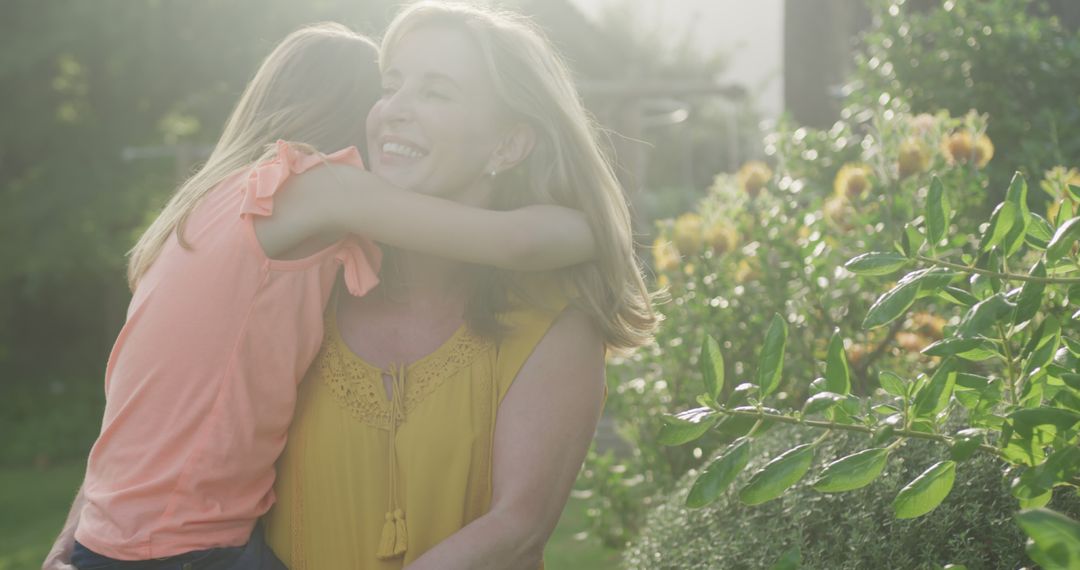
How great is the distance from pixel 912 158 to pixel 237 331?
2246mm

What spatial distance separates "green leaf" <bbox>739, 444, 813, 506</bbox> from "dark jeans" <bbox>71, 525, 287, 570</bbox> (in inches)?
44.6

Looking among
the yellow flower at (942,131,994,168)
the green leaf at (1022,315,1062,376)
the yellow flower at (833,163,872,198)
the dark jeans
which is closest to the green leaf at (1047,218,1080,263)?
the green leaf at (1022,315,1062,376)

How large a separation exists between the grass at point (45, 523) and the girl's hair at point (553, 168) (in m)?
2.47

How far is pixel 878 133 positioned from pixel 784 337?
91.6 inches

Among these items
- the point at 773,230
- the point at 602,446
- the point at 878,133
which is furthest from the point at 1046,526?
the point at 602,446

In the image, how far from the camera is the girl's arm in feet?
7.09

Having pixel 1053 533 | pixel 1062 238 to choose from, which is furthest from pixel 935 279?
pixel 1053 533

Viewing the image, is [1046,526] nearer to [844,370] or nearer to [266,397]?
[844,370]

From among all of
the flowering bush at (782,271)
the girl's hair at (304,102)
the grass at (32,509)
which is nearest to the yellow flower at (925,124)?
the flowering bush at (782,271)

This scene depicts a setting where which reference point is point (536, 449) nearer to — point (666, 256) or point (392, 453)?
point (392, 453)

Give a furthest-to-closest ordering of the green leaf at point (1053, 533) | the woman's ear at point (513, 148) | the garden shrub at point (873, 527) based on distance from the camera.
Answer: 1. the woman's ear at point (513, 148)
2. the garden shrub at point (873, 527)
3. the green leaf at point (1053, 533)

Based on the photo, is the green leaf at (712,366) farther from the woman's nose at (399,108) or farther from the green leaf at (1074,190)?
the woman's nose at (399,108)

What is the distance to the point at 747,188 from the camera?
4.09 metres

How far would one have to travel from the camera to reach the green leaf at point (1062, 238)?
1.24 metres
